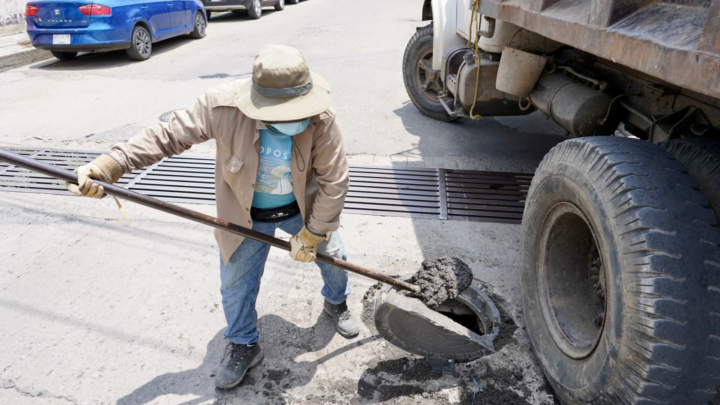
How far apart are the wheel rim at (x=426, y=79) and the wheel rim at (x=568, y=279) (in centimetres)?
397

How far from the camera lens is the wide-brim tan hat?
A: 2.07 metres

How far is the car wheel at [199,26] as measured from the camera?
11.2 meters

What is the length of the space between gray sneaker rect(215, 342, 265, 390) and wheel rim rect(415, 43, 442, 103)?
14.4 ft

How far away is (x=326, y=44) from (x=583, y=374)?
9442 millimetres

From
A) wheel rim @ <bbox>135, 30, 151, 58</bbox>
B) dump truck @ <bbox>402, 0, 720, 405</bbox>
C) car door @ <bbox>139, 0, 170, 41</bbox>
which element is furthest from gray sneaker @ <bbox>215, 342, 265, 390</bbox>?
car door @ <bbox>139, 0, 170, 41</bbox>

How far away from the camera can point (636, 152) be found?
2.06 meters

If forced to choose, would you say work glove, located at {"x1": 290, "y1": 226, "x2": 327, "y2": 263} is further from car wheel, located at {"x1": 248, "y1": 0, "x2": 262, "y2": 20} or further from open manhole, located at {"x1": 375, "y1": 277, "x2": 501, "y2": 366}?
→ car wheel, located at {"x1": 248, "y1": 0, "x2": 262, "y2": 20}

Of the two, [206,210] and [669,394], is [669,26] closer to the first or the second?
[669,394]

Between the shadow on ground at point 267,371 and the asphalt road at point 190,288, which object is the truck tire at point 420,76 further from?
the shadow on ground at point 267,371

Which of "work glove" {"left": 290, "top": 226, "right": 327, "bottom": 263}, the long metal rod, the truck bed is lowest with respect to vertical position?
"work glove" {"left": 290, "top": 226, "right": 327, "bottom": 263}

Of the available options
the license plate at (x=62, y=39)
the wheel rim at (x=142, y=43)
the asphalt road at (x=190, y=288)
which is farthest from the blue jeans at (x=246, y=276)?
the wheel rim at (x=142, y=43)

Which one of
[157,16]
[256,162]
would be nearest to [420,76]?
[256,162]

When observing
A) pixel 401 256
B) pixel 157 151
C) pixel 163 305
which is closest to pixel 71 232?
pixel 163 305

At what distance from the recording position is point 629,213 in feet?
6.13
